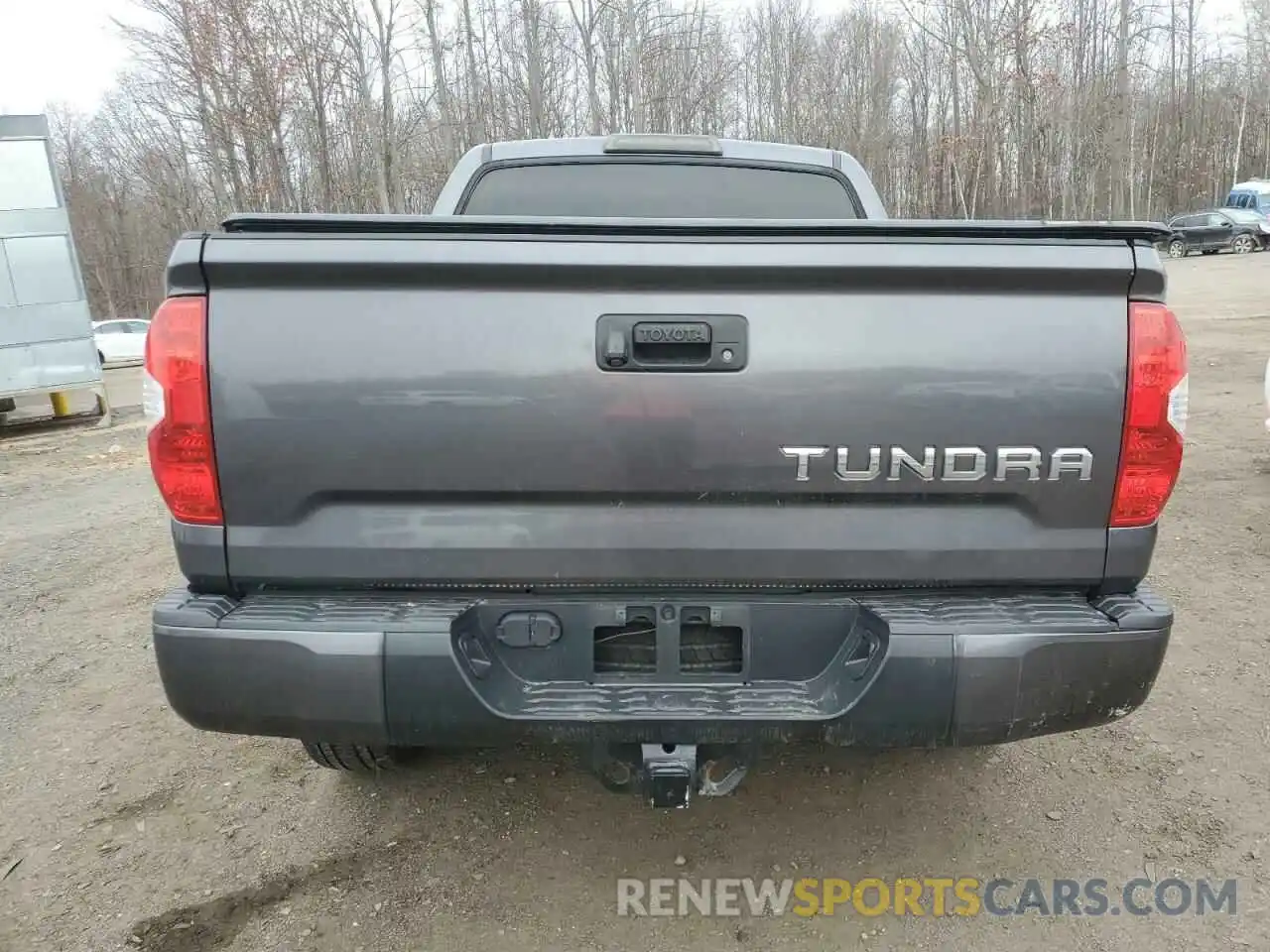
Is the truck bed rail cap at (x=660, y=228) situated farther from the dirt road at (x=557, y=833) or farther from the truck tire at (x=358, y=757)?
the dirt road at (x=557, y=833)

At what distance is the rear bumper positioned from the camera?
1.83 meters

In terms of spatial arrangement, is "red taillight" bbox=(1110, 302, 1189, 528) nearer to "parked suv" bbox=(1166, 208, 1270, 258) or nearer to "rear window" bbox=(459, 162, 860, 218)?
"rear window" bbox=(459, 162, 860, 218)

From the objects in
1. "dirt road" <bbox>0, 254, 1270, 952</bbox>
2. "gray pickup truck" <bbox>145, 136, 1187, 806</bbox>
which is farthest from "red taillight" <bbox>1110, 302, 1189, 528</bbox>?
"dirt road" <bbox>0, 254, 1270, 952</bbox>

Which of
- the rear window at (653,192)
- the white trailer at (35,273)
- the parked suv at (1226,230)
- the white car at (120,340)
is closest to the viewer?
the rear window at (653,192)

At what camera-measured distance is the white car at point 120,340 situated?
22.9 metres

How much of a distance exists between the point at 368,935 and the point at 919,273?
220 centimetres

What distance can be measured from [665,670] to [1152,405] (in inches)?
48.9

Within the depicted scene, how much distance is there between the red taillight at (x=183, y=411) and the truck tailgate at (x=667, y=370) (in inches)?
1.4

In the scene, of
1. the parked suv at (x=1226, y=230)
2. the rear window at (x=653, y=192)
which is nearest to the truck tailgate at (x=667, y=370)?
the rear window at (x=653, y=192)

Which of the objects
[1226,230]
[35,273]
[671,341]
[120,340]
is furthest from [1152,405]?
[1226,230]

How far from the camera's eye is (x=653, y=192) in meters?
3.63

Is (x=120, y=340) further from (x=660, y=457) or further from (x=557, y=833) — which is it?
(x=660, y=457)

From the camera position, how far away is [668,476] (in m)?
1.88

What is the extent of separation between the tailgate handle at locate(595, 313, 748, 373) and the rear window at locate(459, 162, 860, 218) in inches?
75.1
